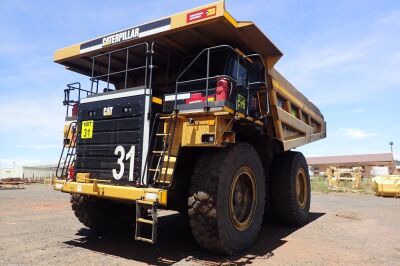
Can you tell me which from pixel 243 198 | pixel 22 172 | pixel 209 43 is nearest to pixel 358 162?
pixel 22 172

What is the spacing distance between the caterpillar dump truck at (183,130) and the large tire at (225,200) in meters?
0.01

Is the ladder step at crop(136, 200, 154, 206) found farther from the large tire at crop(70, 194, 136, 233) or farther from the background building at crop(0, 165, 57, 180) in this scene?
the background building at crop(0, 165, 57, 180)

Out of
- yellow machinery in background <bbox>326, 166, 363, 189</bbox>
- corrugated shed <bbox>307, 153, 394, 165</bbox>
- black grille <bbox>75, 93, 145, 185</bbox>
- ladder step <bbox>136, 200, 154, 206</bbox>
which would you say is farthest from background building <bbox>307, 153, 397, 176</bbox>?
ladder step <bbox>136, 200, 154, 206</bbox>

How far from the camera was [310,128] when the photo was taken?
379 inches

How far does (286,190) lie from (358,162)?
168 ft

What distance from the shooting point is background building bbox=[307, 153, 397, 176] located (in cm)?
5138

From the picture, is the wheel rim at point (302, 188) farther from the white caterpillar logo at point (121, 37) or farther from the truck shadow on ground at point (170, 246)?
the white caterpillar logo at point (121, 37)

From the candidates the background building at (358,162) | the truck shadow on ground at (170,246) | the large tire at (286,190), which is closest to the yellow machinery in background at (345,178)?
the large tire at (286,190)

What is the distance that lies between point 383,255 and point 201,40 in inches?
175

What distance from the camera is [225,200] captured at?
202 inches

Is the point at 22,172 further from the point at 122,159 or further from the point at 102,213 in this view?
the point at 122,159

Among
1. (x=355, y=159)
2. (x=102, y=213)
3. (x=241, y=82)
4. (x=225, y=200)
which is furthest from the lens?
(x=355, y=159)

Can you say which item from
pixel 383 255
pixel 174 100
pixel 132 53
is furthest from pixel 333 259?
pixel 132 53

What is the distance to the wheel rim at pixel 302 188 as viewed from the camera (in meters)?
8.64
